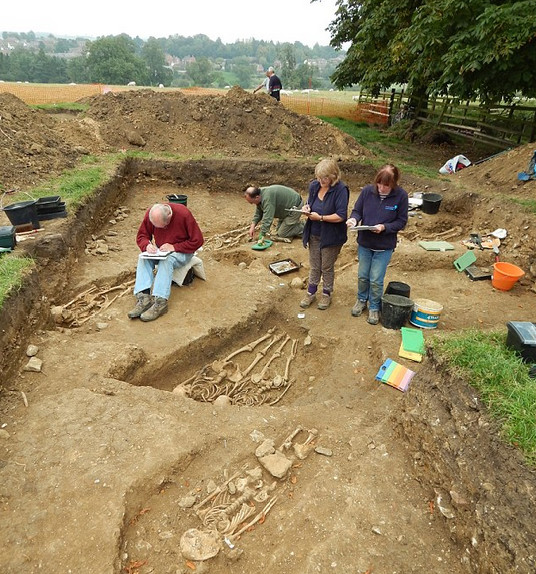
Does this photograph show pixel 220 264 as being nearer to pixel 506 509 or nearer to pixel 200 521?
pixel 200 521

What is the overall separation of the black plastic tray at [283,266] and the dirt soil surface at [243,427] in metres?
0.09

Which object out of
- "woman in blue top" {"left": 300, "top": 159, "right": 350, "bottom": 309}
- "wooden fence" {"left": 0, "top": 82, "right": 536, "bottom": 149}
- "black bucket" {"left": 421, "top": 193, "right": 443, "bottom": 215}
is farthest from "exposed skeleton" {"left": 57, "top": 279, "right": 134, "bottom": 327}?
"wooden fence" {"left": 0, "top": 82, "right": 536, "bottom": 149}

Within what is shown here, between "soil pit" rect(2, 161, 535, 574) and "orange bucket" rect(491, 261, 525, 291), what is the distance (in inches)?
9.2

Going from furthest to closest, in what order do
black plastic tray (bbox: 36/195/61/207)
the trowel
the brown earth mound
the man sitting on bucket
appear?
1. the brown earth mound
2. the trowel
3. black plastic tray (bbox: 36/195/61/207)
4. the man sitting on bucket

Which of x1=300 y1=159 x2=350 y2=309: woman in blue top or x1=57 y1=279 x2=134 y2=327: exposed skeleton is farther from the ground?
x1=300 y1=159 x2=350 y2=309: woman in blue top

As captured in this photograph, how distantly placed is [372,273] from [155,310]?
3028 millimetres

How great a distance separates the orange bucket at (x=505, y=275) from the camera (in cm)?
660

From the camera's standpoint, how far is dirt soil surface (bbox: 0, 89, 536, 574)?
279 cm

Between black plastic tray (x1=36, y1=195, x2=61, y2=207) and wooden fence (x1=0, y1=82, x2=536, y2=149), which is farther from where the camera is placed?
wooden fence (x1=0, y1=82, x2=536, y2=149)

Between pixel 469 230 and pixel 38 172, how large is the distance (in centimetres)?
993

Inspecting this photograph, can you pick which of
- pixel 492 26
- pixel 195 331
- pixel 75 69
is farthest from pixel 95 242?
pixel 75 69

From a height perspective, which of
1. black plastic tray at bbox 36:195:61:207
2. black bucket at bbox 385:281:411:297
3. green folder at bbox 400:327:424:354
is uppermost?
black plastic tray at bbox 36:195:61:207

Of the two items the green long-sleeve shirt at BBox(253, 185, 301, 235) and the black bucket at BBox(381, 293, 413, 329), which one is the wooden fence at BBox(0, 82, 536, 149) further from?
the black bucket at BBox(381, 293, 413, 329)

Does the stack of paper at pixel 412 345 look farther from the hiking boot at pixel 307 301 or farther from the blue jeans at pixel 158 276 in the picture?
the blue jeans at pixel 158 276
